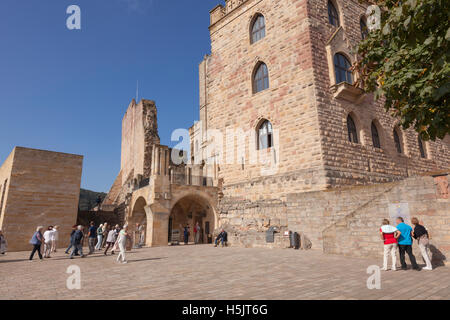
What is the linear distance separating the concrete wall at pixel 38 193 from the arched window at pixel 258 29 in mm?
14082

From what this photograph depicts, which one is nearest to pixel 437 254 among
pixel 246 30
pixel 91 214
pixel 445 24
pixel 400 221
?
pixel 400 221

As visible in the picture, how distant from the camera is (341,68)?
14.9 metres

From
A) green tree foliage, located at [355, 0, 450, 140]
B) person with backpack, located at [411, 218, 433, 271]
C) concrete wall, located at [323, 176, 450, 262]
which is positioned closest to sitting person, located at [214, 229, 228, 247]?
concrete wall, located at [323, 176, 450, 262]

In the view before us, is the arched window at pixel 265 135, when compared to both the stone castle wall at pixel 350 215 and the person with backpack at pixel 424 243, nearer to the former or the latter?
the stone castle wall at pixel 350 215

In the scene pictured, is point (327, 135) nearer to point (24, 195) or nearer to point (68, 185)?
point (68, 185)

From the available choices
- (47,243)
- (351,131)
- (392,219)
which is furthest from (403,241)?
(47,243)

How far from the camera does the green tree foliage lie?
13.9ft

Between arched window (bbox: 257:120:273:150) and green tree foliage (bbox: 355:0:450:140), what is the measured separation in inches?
348

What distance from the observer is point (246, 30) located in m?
17.2

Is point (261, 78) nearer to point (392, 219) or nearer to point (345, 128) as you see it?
point (345, 128)

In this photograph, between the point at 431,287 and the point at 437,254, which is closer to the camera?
the point at 431,287

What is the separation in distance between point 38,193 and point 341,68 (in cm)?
1923

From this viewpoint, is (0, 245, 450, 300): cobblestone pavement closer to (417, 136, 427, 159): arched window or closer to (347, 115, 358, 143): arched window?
(347, 115, 358, 143): arched window

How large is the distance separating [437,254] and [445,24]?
19.0ft
